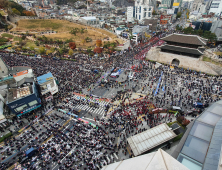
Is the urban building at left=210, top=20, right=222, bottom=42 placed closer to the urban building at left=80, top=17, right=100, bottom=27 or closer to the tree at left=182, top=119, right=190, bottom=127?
the tree at left=182, top=119, right=190, bottom=127

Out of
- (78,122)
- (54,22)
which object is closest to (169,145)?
(78,122)

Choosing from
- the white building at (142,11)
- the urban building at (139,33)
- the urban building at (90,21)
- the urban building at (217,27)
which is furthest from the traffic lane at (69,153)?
the white building at (142,11)

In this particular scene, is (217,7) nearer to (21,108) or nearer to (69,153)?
(69,153)

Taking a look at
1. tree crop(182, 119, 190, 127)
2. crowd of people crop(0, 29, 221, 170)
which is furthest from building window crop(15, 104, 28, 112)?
tree crop(182, 119, 190, 127)

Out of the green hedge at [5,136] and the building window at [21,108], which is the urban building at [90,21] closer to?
the building window at [21,108]

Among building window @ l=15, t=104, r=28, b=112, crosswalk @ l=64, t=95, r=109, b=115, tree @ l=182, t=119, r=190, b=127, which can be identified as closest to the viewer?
tree @ l=182, t=119, r=190, b=127
